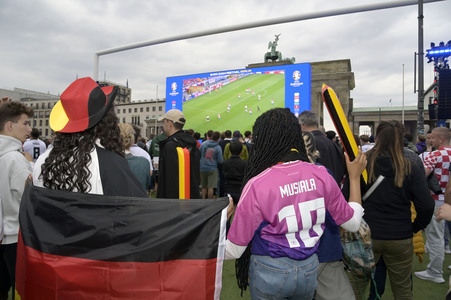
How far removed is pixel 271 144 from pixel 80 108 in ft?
3.92

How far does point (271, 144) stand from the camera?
2.00m

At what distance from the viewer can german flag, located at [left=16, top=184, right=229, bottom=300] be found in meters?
1.57

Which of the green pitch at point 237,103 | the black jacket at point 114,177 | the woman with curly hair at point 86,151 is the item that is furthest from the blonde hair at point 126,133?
the green pitch at point 237,103

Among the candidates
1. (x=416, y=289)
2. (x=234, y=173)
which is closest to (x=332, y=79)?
(x=234, y=173)

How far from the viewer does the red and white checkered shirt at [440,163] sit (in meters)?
4.64

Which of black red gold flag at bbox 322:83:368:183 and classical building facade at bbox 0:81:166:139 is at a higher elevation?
classical building facade at bbox 0:81:166:139

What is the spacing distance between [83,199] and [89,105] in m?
0.56

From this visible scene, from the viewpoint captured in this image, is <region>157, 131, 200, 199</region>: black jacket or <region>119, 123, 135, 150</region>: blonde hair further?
<region>119, 123, 135, 150</region>: blonde hair

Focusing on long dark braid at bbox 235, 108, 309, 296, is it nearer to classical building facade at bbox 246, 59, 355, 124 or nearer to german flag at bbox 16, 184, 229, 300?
german flag at bbox 16, 184, 229, 300

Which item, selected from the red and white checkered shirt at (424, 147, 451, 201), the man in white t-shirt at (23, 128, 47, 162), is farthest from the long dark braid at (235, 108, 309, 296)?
the man in white t-shirt at (23, 128, 47, 162)

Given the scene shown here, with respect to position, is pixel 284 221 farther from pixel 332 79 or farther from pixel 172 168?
pixel 332 79

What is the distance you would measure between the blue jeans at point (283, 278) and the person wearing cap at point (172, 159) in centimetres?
196

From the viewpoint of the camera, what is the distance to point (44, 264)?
1611 millimetres

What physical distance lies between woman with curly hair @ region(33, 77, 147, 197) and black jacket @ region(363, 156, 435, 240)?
90.0 inches
